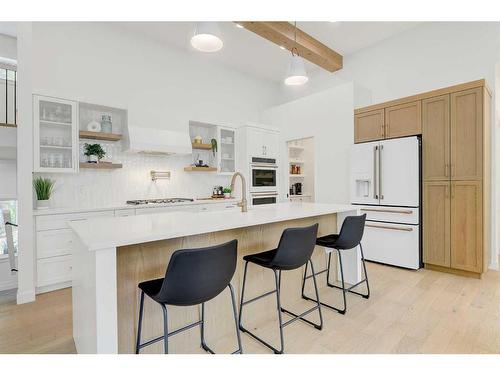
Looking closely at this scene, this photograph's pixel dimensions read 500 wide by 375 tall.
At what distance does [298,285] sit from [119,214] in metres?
2.37

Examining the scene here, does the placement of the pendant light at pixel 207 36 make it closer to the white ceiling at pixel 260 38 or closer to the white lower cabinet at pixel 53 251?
the white ceiling at pixel 260 38

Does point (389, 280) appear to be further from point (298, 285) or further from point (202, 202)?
point (202, 202)

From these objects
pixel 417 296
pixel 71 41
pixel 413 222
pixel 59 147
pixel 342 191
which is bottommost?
pixel 417 296

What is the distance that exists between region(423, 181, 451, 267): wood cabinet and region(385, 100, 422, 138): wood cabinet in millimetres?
750

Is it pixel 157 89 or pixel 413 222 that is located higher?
pixel 157 89

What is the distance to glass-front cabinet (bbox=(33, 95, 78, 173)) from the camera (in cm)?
338

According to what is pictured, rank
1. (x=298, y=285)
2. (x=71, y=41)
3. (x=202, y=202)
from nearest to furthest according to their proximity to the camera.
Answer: (x=298, y=285) < (x=71, y=41) < (x=202, y=202)

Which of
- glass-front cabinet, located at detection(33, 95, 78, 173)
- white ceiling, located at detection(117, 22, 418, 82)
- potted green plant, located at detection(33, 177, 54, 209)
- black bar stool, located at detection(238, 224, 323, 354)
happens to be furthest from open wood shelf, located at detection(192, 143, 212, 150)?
black bar stool, located at detection(238, 224, 323, 354)

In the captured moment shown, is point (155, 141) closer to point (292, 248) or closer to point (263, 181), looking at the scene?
point (263, 181)

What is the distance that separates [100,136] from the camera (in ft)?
12.6

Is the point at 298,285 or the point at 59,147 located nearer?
the point at 298,285

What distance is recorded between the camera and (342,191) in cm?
→ 473

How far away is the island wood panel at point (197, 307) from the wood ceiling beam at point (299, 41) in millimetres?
2681
